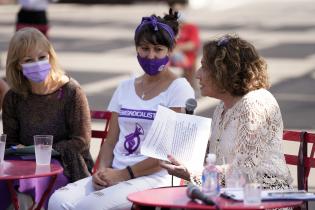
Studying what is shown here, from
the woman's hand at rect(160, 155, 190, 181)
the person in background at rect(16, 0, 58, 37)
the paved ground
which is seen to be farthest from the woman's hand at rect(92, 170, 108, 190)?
the person in background at rect(16, 0, 58, 37)

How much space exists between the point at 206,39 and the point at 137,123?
54.7 feet

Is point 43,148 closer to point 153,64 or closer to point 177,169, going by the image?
point 153,64

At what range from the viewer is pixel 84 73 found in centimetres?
1756

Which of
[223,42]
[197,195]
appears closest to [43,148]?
→ [223,42]

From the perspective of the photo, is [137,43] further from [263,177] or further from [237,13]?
[237,13]

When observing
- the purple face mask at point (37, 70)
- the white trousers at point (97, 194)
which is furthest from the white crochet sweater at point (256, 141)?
the purple face mask at point (37, 70)

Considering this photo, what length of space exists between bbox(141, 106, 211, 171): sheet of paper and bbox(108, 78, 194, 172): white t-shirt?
64 centimetres

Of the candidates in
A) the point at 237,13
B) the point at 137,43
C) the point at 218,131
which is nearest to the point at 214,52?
the point at 218,131

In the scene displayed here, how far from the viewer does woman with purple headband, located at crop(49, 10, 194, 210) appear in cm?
650

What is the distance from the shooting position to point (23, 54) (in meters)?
7.14

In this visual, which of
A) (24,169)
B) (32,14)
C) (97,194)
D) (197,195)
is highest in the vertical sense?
(32,14)

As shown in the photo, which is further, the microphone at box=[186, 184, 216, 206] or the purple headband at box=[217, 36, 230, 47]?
the purple headband at box=[217, 36, 230, 47]

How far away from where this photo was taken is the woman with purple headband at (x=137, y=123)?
650cm

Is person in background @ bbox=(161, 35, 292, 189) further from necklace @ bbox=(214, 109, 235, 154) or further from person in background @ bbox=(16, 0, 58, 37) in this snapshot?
person in background @ bbox=(16, 0, 58, 37)
